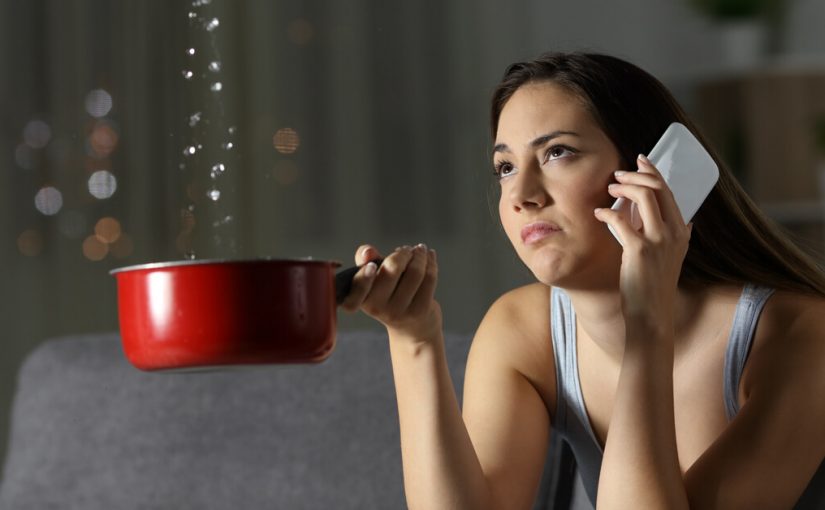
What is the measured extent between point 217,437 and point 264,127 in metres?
1.93

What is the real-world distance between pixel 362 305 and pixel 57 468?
93 centimetres

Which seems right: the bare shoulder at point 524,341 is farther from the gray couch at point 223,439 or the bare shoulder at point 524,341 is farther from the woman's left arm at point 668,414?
the woman's left arm at point 668,414

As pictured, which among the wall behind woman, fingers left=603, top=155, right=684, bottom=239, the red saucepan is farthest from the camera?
the wall behind woman

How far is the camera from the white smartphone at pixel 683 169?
110cm

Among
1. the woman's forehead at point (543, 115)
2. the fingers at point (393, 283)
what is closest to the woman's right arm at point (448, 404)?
the fingers at point (393, 283)

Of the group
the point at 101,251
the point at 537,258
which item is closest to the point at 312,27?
the point at 101,251

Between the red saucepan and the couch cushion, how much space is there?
0.80 m

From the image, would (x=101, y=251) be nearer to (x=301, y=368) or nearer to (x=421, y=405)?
(x=301, y=368)

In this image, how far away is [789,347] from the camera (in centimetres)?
122

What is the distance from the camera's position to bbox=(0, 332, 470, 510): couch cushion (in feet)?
5.38

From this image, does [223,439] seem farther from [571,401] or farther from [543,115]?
[543,115]

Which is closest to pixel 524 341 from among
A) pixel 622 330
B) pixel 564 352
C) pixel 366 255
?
pixel 564 352

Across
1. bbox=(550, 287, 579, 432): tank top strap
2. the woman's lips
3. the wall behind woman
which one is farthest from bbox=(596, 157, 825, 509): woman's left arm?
the wall behind woman

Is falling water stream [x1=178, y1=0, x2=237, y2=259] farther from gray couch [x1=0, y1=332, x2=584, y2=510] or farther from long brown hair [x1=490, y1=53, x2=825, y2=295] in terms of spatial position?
long brown hair [x1=490, y1=53, x2=825, y2=295]
